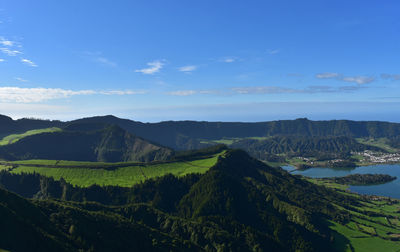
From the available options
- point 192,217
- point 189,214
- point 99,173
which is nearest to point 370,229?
point 192,217

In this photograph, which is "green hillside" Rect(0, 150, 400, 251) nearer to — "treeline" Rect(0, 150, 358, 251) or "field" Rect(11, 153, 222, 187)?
"treeline" Rect(0, 150, 358, 251)

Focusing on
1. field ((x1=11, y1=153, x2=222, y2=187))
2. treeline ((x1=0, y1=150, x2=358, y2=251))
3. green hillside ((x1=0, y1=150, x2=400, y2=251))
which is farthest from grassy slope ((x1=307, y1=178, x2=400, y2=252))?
field ((x1=11, y1=153, x2=222, y2=187))

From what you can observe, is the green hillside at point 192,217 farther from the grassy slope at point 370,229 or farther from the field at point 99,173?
the field at point 99,173

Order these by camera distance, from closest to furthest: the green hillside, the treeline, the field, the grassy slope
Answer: the green hillside
the treeline
the grassy slope
the field

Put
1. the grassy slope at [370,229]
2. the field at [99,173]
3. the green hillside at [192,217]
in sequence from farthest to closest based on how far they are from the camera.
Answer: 1. the field at [99,173]
2. the grassy slope at [370,229]
3. the green hillside at [192,217]

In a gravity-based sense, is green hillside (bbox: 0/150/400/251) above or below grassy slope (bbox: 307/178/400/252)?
above

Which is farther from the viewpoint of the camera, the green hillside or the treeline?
the treeline

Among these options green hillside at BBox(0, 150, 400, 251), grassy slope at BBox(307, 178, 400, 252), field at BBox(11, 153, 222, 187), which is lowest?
grassy slope at BBox(307, 178, 400, 252)

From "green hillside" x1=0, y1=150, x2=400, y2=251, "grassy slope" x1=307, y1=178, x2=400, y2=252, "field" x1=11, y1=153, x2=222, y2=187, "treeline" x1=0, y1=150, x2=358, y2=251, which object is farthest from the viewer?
"field" x1=11, y1=153, x2=222, y2=187

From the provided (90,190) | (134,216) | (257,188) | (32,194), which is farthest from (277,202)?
(32,194)

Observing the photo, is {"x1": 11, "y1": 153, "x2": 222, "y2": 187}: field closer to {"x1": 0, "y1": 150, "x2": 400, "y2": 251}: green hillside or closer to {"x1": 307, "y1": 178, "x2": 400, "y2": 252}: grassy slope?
{"x1": 0, "y1": 150, "x2": 400, "y2": 251}: green hillside

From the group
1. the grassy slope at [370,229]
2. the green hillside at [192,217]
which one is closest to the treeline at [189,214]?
the green hillside at [192,217]

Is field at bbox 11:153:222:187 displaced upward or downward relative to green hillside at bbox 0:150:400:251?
upward
